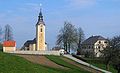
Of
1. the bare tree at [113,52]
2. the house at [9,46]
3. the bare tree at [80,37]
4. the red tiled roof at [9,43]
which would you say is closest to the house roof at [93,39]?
the bare tree at [80,37]

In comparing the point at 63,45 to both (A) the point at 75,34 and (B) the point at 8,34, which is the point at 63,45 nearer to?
(A) the point at 75,34

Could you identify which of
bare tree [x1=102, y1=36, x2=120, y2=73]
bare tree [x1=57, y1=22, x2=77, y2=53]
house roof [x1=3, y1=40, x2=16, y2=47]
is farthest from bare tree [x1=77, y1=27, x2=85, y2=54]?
bare tree [x1=102, y1=36, x2=120, y2=73]

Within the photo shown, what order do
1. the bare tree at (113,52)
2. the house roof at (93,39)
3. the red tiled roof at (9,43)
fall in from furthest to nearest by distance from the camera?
the house roof at (93,39) → the red tiled roof at (9,43) → the bare tree at (113,52)

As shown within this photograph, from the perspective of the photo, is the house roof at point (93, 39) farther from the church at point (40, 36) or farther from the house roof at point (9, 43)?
the house roof at point (9, 43)

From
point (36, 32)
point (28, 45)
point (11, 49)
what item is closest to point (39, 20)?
point (36, 32)

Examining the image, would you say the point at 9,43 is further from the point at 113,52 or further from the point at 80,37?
the point at 113,52

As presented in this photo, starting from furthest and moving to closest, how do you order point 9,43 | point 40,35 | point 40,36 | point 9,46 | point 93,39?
point 93,39
point 40,36
point 40,35
point 9,43
point 9,46

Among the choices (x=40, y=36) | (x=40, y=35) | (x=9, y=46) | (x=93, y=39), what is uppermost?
(x=40, y=35)

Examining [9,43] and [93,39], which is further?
[93,39]

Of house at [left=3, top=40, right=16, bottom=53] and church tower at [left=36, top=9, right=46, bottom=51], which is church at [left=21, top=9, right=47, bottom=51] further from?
house at [left=3, top=40, right=16, bottom=53]

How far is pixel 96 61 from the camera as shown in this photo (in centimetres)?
8900

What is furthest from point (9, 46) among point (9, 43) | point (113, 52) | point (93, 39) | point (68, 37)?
point (113, 52)

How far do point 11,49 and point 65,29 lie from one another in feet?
64.3

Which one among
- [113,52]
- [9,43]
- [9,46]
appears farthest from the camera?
[9,43]
